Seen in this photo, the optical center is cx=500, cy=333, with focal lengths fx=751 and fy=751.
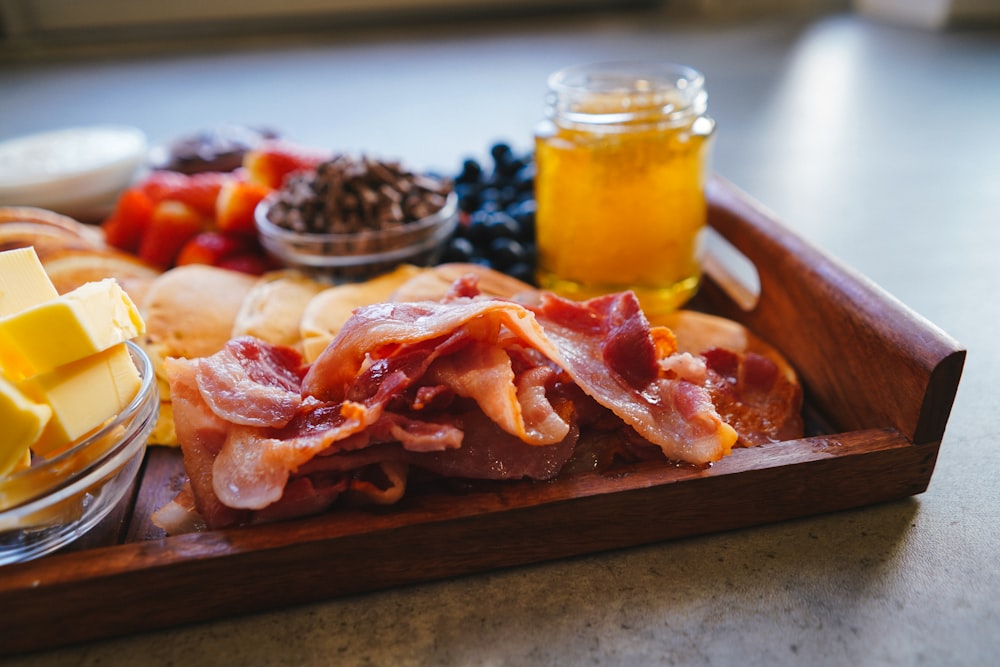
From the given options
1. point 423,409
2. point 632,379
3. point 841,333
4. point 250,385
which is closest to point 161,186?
point 250,385

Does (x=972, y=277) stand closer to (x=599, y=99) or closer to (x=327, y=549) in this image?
(x=599, y=99)

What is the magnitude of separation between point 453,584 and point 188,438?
35 centimetres

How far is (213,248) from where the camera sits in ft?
4.99

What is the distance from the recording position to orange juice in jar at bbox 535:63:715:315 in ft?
4.07

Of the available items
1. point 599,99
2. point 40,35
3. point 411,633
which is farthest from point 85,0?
point 411,633

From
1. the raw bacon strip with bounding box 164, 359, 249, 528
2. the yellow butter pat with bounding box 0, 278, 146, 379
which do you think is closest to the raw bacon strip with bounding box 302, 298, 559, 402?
the raw bacon strip with bounding box 164, 359, 249, 528

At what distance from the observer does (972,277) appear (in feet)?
4.88

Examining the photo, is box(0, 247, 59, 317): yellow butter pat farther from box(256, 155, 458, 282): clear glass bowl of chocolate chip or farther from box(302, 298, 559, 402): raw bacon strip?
box(256, 155, 458, 282): clear glass bowl of chocolate chip

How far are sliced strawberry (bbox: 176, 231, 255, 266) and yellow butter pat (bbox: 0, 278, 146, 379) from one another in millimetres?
691

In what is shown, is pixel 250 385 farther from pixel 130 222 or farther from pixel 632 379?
pixel 130 222

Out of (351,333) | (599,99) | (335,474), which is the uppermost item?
(599,99)

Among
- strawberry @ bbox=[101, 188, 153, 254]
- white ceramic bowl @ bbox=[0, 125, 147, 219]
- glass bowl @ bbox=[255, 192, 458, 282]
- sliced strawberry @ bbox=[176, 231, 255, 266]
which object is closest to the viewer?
glass bowl @ bbox=[255, 192, 458, 282]

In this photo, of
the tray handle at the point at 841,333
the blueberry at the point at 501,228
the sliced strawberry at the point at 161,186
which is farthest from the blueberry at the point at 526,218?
the sliced strawberry at the point at 161,186

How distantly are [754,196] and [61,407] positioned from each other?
172cm
